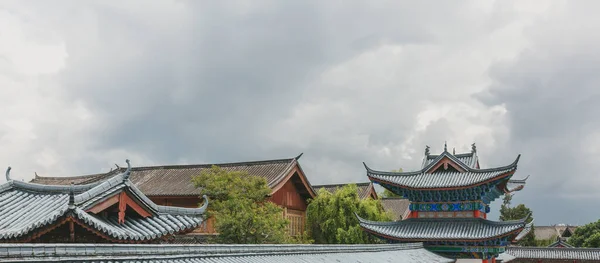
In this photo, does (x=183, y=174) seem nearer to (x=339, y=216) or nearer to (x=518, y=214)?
(x=339, y=216)

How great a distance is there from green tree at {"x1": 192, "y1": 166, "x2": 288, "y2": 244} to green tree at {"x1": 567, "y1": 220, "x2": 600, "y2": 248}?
35.3 meters

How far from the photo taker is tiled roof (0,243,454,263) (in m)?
6.54

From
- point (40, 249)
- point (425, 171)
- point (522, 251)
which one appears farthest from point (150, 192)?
point (522, 251)

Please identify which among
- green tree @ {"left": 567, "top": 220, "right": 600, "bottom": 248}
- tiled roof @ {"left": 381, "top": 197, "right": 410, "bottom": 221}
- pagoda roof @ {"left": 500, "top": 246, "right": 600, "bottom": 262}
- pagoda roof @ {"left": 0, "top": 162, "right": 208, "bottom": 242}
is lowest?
pagoda roof @ {"left": 500, "top": 246, "right": 600, "bottom": 262}

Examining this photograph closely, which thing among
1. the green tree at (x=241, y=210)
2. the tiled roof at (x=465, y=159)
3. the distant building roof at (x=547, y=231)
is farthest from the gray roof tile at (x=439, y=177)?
the distant building roof at (x=547, y=231)

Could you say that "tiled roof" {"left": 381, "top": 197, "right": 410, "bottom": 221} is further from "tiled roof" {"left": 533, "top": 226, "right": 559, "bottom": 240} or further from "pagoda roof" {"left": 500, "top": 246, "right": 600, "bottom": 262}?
"tiled roof" {"left": 533, "top": 226, "right": 559, "bottom": 240}

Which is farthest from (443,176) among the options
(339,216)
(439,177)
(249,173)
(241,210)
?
(249,173)

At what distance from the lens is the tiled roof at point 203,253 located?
6.54m

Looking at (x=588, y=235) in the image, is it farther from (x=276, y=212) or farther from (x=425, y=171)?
(x=276, y=212)

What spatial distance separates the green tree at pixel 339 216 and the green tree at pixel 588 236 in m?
26.4

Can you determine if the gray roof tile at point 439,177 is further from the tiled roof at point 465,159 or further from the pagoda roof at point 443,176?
the tiled roof at point 465,159

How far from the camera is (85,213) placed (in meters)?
11.0

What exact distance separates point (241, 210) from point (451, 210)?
9195 mm

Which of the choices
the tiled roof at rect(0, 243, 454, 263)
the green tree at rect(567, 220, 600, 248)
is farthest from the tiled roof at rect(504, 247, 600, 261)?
the tiled roof at rect(0, 243, 454, 263)
